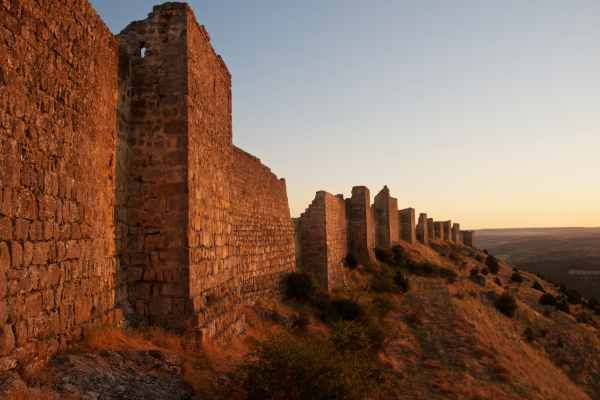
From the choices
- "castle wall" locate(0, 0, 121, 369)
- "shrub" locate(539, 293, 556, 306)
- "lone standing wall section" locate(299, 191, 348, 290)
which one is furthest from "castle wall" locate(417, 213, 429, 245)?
"castle wall" locate(0, 0, 121, 369)

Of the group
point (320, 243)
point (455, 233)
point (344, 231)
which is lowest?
point (455, 233)

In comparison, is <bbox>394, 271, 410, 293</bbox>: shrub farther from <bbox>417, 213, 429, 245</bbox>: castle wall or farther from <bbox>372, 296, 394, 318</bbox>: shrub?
<bbox>417, 213, 429, 245</bbox>: castle wall

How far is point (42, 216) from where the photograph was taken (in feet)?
14.4

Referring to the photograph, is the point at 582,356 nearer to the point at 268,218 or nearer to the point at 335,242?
the point at 335,242

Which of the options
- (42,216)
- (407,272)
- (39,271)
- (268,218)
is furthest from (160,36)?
(407,272)

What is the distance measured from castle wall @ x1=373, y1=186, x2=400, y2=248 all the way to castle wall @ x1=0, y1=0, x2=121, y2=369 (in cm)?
2730

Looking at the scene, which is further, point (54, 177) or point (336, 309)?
point (336, 309)

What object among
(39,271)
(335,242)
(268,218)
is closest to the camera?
(39,271)

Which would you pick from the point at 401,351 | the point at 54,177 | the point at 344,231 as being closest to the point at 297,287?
the point at 401,351

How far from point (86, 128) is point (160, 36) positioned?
2048mm

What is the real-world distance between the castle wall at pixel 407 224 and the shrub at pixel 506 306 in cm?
1596

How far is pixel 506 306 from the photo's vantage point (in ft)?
74.5

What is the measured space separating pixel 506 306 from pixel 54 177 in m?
22.3

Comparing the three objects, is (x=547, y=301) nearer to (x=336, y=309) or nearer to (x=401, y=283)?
(x=401, y=283)
